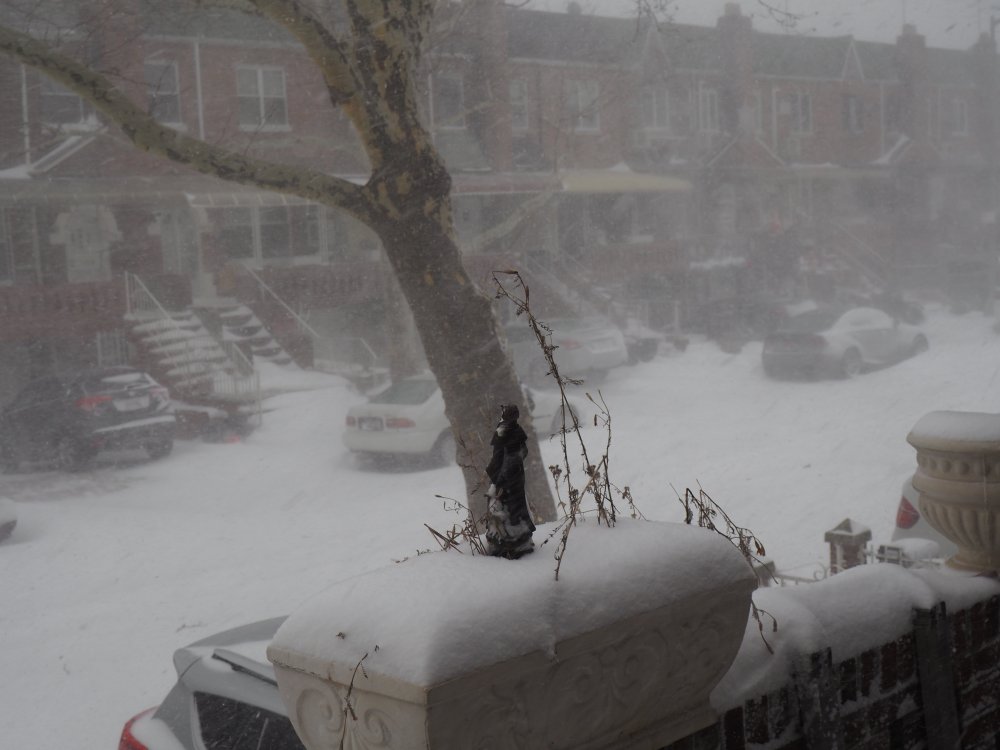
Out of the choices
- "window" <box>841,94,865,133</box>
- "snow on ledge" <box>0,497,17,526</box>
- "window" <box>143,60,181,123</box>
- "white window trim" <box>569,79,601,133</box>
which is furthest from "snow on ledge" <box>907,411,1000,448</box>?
"window" <box>841,94,865,133</box>

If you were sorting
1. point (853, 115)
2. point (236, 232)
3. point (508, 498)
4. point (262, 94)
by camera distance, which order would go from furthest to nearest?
point (853, 115) < point (236, 232) < point (262, 94) < point (508, 498)

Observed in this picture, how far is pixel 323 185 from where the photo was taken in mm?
5383

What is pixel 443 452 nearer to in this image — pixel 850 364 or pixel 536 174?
pixel 850 364

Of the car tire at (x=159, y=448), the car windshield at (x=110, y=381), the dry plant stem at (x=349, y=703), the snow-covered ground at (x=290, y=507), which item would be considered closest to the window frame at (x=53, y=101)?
the car windshield at (x=110, y=381)

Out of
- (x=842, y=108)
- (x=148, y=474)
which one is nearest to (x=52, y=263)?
(x=148, y=474)

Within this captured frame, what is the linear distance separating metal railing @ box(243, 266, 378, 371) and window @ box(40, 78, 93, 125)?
4127 millimetres

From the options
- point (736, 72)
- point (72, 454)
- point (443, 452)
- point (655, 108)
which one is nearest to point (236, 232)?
point (72, 454)

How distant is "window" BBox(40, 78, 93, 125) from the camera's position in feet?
47.8

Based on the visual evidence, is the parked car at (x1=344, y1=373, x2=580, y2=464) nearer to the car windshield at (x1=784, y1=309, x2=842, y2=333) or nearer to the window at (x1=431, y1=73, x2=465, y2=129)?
the car windshield at (x1=784, y1=309, x2=842, y2=333)

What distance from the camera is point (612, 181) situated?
1920cm

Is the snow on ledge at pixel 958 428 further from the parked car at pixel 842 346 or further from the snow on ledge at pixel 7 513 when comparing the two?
the parked car at pixel 842 346

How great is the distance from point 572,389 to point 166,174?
802 cm

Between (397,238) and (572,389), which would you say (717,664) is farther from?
(572,389)

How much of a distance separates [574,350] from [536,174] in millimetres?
7025
